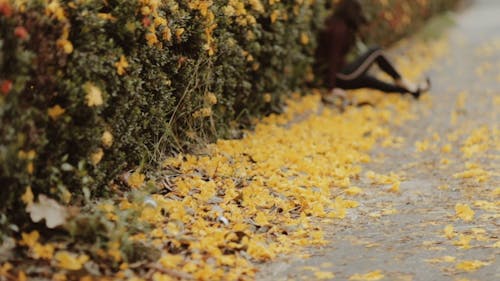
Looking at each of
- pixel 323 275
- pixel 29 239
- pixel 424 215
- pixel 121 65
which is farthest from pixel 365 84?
pixel 29 239

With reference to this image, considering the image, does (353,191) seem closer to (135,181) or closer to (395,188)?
(395,188)

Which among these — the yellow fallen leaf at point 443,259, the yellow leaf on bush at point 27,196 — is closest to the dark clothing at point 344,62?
the yellow fallen leaf at point 443,259

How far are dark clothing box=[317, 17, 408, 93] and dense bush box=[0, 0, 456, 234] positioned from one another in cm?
217

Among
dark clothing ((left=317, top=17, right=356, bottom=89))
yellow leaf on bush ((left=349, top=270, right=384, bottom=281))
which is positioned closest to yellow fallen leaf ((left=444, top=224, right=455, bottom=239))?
yellow leaf on bush ((left=349, top=270, right=384, bottom=281))

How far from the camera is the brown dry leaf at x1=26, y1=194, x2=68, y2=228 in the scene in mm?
4012

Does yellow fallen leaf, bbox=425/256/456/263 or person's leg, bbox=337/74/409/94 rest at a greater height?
yellow fallen leaf, bbox=425/256/456/263

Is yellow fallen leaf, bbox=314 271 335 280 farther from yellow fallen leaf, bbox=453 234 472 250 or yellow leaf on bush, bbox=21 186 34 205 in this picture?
yellow leaf on bush, bbox=21 186 34 205

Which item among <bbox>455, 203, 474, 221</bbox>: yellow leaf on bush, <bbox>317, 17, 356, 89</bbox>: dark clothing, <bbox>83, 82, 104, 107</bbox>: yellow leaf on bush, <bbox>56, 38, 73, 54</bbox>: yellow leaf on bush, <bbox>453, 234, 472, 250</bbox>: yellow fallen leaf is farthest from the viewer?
<bbox>317, 17, 356, 89</bbox>: dark clothing

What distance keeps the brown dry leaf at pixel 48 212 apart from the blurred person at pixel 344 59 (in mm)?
5636

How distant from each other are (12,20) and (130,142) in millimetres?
1406

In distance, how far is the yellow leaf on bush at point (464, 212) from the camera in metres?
5.25

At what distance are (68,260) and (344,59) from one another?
21.1 ft

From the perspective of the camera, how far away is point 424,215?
17.7ft

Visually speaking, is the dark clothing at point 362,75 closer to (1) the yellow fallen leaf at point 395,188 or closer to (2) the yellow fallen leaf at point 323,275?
(1) the yellow fallen leaf at point 395,188
